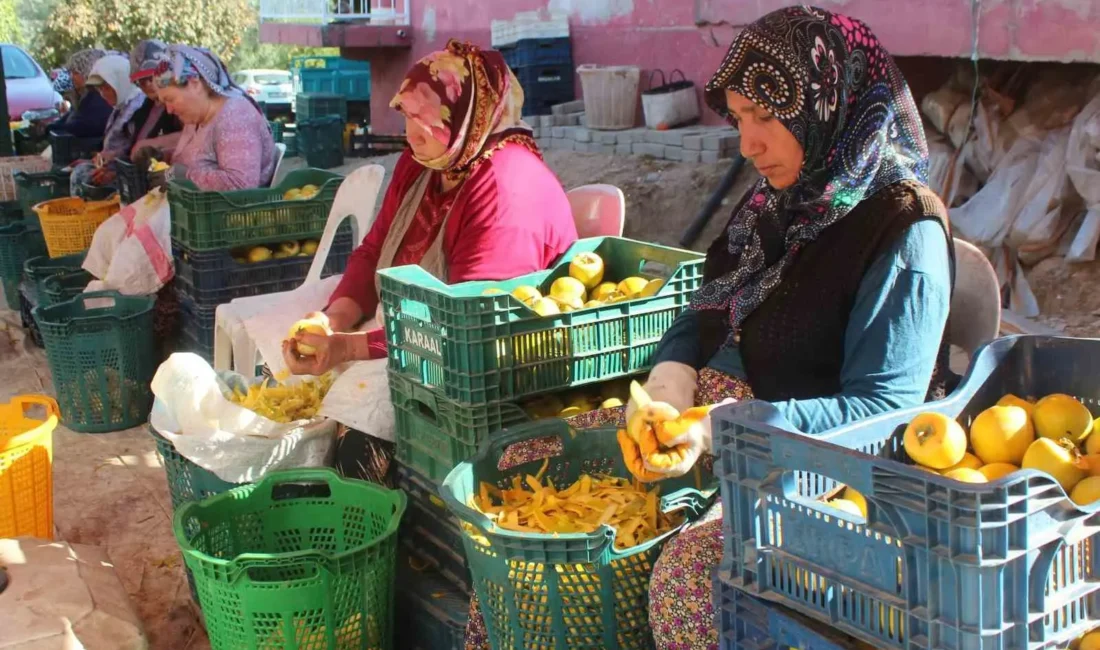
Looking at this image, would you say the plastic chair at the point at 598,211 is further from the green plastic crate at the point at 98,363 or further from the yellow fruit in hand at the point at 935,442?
the green plastic crate at the point at 98,363

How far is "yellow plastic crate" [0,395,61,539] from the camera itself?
3.34 metres

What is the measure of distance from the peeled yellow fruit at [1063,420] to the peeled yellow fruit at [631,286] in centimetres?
129

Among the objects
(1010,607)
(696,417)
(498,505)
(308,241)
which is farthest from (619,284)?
(308,241)

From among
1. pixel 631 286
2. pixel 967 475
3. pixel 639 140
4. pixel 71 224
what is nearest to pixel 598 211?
pixel 631 286

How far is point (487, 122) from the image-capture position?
3.42m

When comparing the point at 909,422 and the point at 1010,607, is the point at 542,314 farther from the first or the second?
the point at 1010,607

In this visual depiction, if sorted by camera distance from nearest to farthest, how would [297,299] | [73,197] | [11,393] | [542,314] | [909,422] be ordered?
[909,422], [542,314], [297,299], [11,393], [73,197]

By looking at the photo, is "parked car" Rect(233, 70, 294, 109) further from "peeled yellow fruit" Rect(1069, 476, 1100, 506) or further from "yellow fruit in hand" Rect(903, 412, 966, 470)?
"peeled yellow fruit" Rect(1069, 476, 1100, 506)

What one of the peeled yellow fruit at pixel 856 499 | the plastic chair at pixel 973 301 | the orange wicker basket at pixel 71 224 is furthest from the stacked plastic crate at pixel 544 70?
the peeled yellow fruit at pixel 856 499

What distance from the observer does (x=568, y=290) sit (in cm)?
312

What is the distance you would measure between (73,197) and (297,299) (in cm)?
344

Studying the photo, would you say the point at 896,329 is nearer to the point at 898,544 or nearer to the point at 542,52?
the point at 898,544

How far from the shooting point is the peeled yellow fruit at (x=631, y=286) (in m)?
3.11

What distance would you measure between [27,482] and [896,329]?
2.58m
